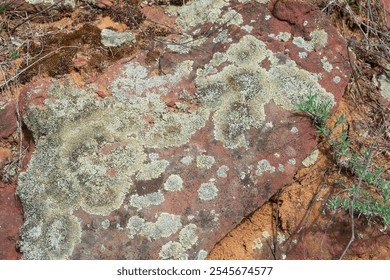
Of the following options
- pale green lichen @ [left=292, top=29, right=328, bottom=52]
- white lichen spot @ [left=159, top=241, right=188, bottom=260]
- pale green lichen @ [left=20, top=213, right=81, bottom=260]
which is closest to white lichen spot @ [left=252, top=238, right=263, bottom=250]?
white lichen spot @ [left=159, top=241, right=188, bottom=260]

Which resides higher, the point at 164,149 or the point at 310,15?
the point at 310,15

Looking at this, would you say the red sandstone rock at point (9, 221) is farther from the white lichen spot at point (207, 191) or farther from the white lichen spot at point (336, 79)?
the white lichen spot at point (336, 79)

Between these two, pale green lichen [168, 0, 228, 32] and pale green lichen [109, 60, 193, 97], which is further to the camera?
pale green lichen [168, 0, 228, 32]

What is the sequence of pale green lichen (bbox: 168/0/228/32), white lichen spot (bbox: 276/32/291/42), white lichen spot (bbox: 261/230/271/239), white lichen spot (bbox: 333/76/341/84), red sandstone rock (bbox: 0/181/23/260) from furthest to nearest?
pale green lichen (bbox: 168/0/228/32) < white lichen spot (bbox: 276/32/291/42) < white lichen spot (bbox: 333/76/341/84) < white lichen spot (bbox: 261/230/271/239) < red sandstone rock (bbox: 0/181/23/260)

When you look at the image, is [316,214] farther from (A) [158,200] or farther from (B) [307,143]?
(A) [158,200]

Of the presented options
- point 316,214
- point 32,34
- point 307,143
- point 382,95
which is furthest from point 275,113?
point 32,34

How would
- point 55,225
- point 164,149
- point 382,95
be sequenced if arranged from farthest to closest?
point 382,95 → point 164,149 → point 55,225

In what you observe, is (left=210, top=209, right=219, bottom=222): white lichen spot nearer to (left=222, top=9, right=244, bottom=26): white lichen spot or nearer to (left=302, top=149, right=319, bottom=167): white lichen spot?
(left=302, top=149, right=319, bottom=167): white lichen spot
